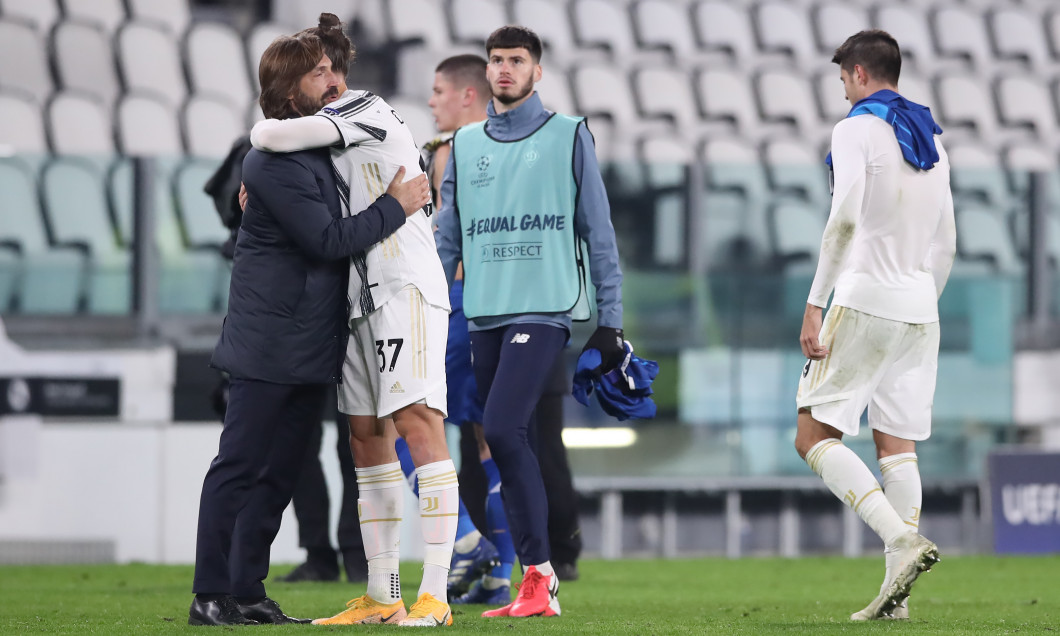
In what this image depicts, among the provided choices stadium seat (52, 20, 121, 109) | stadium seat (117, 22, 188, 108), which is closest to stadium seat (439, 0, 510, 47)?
stadium seat (117, 22, 188, 108)

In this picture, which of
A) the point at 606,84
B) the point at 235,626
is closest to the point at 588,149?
the point at 235,626

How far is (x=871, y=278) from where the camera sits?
14.1 feet

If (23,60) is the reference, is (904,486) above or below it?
below

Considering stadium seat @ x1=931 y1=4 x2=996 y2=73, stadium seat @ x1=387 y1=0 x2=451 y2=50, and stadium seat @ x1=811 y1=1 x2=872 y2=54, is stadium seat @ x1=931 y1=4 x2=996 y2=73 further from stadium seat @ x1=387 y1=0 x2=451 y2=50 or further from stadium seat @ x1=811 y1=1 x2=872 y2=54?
stadium seat @ x1=387 y1=0 x2=451 y2=50

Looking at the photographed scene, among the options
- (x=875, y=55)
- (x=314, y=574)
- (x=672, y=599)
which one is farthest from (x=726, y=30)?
(x=875, y=55)

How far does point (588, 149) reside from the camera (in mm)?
4504

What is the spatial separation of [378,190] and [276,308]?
1.37ft

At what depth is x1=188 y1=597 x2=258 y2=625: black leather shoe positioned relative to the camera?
3.78 m

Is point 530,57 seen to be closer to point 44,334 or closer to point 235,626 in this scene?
point 235,626

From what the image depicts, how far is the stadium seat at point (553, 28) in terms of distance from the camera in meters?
14.4

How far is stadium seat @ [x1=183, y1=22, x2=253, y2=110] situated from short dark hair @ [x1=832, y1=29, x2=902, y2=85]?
8672mm

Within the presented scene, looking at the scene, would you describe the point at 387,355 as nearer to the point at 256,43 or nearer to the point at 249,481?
the point at 249,481

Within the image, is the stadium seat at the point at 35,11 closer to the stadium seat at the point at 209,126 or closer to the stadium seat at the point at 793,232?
the stadium seat at the point at 209,126

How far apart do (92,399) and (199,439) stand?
0.59 meters
